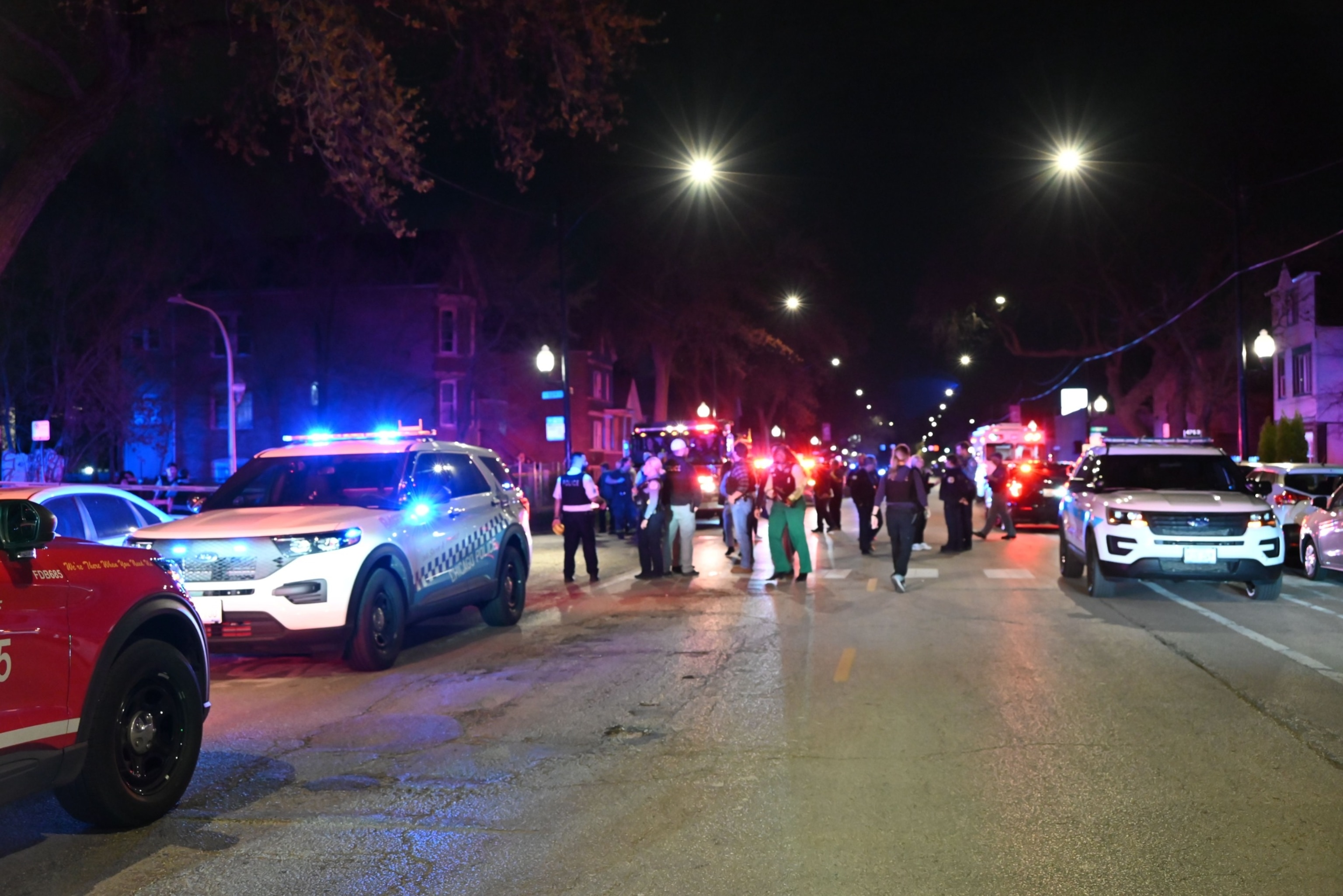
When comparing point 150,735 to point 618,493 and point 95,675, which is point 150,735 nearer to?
point 95,675

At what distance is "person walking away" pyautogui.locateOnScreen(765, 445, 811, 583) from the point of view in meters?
15.4

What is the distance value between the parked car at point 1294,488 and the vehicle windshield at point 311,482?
40.0ft

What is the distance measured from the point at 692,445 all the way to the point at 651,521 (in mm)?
15595

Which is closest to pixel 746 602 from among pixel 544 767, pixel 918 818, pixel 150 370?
pixel 544 767

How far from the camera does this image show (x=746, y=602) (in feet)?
45.1

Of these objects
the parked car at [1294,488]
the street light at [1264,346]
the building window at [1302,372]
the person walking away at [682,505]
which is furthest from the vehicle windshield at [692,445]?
the building window at [1302,372]

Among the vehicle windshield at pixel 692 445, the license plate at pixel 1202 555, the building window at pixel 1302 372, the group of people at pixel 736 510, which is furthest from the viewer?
the building window at pixel 1302 372

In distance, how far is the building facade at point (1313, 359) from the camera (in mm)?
41000

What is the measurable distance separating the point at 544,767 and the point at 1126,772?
313 cm

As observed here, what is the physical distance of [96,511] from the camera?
1070 centimetres

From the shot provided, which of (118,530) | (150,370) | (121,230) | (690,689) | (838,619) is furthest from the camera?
(150,370)

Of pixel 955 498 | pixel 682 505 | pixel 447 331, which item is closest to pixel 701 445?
pixel 955 498

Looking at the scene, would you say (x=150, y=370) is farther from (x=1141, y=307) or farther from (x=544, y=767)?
(x=544, y=767)

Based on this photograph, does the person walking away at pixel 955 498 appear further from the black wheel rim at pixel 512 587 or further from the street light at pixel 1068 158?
the black wheel rim at pixel 512 587
